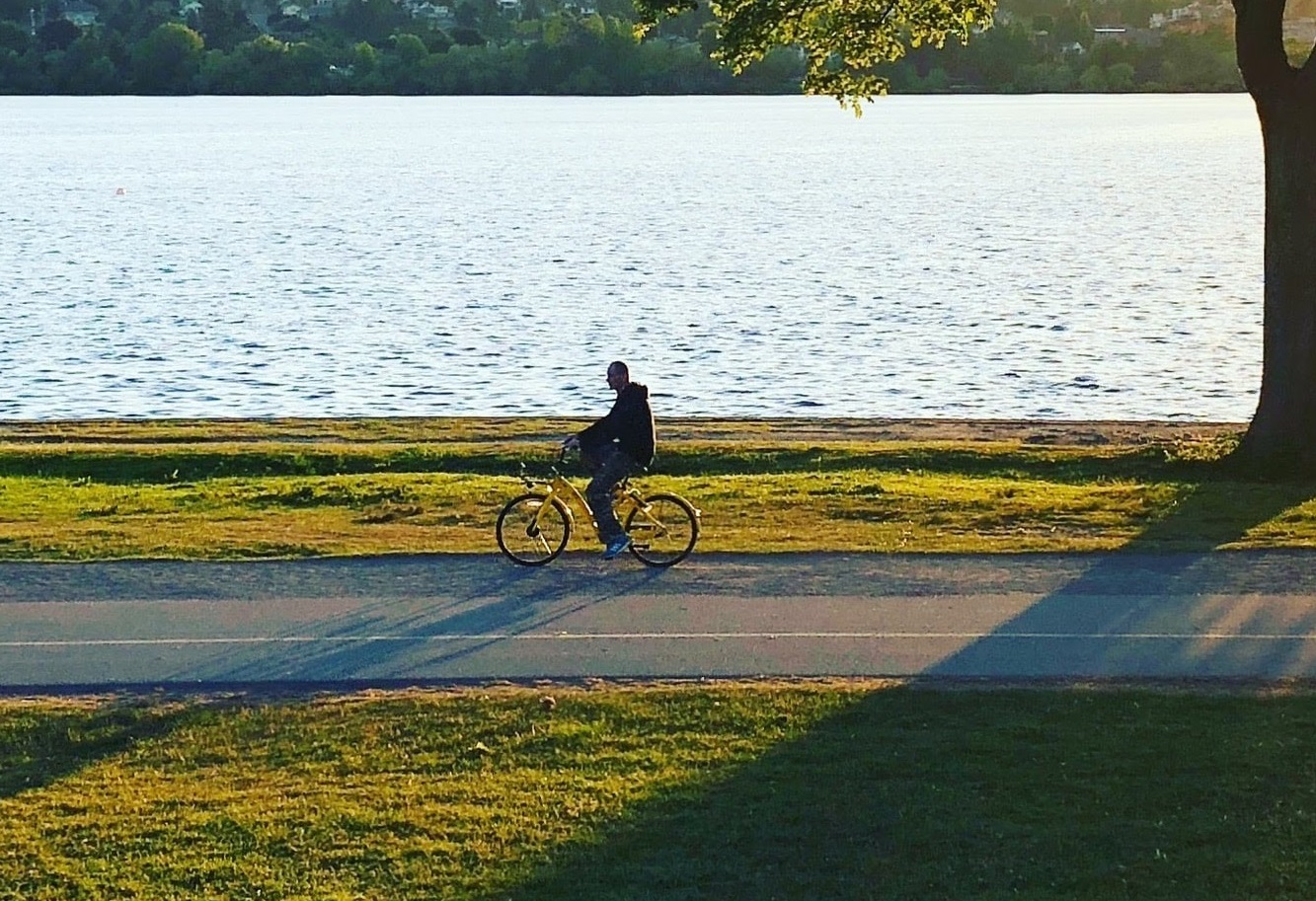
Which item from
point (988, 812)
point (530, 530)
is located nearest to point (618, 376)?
point (530, 530)

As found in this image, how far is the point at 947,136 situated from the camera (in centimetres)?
16312

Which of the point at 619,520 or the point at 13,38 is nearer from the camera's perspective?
the point at 619,520

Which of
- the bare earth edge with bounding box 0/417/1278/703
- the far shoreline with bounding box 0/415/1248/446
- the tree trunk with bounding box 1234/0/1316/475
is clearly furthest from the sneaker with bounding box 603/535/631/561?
the bare earth edge with bounding box 0/417/1278/703

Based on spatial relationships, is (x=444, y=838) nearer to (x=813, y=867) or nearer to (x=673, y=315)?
(x=813, y=867)

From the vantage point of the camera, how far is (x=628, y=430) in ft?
48.6

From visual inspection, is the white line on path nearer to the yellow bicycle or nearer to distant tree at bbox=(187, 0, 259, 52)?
the yellow bicycle

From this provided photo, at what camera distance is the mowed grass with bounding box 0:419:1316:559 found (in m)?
16.8

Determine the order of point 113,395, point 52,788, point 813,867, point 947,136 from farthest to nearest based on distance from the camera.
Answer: point 947,136 → point 113,395 → point 52,788 → point 813,867

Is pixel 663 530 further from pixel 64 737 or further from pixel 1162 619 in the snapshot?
pixel 64 737

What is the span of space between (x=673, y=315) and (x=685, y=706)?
118 feet

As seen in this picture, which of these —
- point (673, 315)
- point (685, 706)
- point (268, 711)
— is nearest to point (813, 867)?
point (685, 706)

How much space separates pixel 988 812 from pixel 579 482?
36.5ft

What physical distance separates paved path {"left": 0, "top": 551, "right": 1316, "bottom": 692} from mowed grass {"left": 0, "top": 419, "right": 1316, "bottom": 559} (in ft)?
2.76

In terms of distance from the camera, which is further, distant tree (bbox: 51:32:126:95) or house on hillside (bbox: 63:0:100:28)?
house on hillside (bbox: 63:0:100:28)
